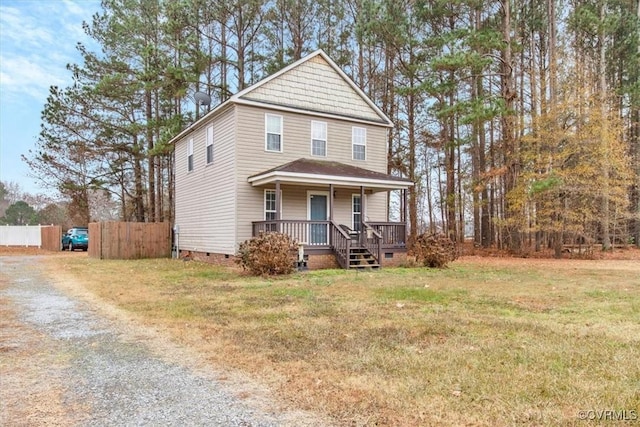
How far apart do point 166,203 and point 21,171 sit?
1009 cm

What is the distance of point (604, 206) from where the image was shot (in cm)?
1967

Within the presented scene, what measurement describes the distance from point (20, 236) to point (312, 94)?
2530 centimetres

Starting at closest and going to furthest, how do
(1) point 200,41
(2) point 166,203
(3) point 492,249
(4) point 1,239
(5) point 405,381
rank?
(5) point 405,381
(3) point 492,249
(1) point 200,41
(4) point 1,239
(2) point 166,203

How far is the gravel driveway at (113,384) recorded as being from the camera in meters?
3.06

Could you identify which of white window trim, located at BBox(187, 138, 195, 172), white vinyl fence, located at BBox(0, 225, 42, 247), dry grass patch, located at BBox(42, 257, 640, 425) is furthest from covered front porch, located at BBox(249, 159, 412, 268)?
white vinyl fence, located at BBox(0, 225, 42, 247)

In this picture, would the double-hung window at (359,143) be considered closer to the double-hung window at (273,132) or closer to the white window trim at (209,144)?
the double-hung window at (273,132)

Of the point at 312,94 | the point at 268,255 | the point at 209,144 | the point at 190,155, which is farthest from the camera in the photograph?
the point at 190,155

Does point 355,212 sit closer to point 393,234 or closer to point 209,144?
point 393,234

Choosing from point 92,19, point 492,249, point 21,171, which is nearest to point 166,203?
point 21,171

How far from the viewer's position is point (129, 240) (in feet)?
63.4

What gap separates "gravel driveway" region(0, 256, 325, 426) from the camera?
306 cm

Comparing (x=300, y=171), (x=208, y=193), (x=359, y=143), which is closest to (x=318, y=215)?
(x=300, y=171)

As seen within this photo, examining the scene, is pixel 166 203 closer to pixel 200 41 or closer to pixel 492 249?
pixel 200 41

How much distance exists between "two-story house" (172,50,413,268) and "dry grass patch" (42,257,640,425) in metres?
4.30
